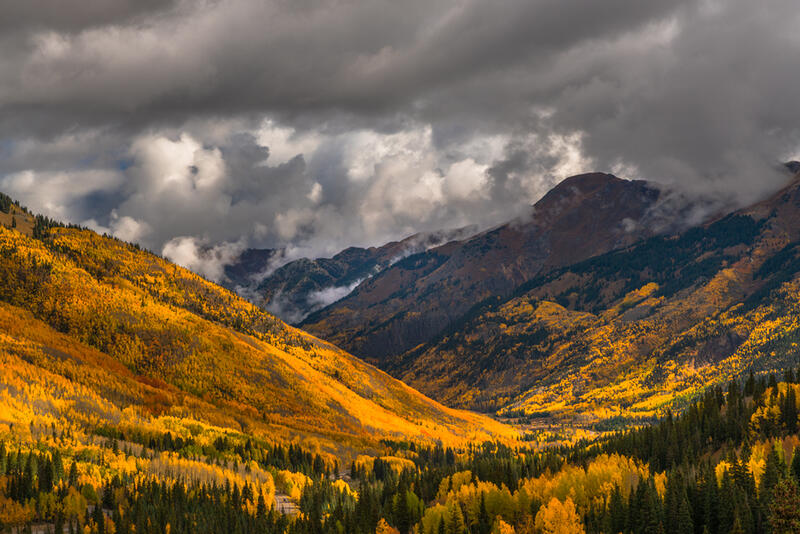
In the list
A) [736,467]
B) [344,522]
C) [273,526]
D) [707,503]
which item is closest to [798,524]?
[707,503]

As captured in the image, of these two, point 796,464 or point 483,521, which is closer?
point 796,464

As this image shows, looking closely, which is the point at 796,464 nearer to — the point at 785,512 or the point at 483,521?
the point at 785,512

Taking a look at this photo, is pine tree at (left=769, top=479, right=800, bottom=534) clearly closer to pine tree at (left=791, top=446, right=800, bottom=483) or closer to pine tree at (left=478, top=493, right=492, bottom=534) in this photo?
pine tree at (left=791, top=446, right=800, bottom=483)

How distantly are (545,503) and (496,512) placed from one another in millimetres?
13757

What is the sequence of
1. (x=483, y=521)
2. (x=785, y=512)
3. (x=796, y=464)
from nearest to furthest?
(x=785, y=512) < (x=796, y=464) < (x=483, y=521)

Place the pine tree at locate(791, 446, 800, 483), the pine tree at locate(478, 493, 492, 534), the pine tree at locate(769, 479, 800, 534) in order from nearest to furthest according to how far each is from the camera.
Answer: the pine tree at locate(769, 479, 800, 534)
the pine tree at locate(791, 446, 800, 483)
the pine tree at locate(478, 493, 492, 534)

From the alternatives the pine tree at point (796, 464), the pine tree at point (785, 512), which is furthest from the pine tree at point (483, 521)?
the pine tree at point (785, 512)

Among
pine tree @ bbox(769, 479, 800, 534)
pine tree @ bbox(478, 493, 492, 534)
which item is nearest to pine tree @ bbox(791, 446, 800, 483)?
pine tree @ bbox(769, 479, 800, 534)

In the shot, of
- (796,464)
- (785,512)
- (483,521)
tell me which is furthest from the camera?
(483,521)

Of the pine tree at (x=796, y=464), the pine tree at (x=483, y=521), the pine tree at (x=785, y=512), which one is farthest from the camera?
the pine tree at (x=483, y=521)

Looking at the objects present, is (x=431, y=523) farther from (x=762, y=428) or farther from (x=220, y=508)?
(x=762, y=428)

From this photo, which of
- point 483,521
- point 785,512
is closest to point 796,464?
point 785,512

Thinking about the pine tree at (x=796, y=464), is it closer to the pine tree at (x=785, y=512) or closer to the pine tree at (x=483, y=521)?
the pine tree at (x=785, y=512)

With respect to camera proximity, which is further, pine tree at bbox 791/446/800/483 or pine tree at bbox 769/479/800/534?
pine tree at bbox 791/446/800/483
